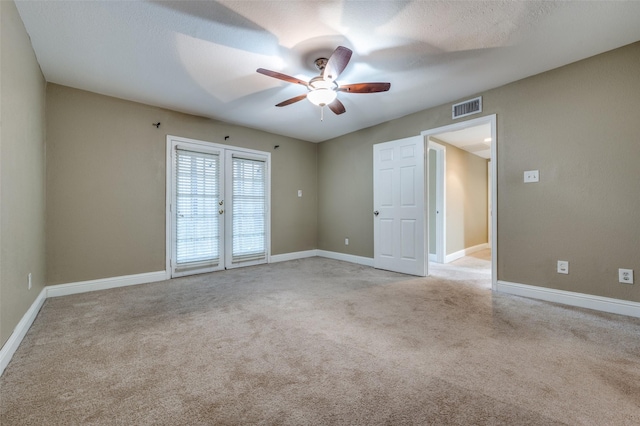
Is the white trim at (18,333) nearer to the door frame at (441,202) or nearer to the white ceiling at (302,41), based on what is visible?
the white ceiling at (302,41)

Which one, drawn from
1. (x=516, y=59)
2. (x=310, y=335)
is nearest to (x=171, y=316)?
(x=310, y=335)

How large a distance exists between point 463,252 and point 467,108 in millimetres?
3545

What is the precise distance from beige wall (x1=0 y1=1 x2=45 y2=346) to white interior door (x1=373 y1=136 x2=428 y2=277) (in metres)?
4.25

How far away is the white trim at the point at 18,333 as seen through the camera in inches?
68.1

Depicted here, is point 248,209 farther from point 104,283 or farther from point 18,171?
point 18,171

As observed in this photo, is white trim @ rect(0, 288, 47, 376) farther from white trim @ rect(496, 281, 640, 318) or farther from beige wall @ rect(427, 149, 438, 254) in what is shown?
beige wall @ rect(427, 149, 438, 254)

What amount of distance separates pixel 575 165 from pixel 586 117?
486mm

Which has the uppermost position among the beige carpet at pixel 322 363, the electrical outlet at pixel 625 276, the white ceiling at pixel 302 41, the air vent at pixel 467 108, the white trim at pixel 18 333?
the white ceiling at pixel 302 41

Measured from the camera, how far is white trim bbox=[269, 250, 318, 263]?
5.32 meters

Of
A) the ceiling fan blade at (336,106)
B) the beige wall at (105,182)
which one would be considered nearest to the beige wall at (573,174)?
the ceiling fan blade at (336,106)

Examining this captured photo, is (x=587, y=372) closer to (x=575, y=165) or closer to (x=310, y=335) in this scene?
(x=310, y=335)

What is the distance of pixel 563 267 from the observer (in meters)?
2.91

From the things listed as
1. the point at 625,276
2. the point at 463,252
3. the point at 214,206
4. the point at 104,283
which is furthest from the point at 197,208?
the point at 463,252

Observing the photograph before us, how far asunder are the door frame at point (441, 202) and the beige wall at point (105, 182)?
13.9ft
